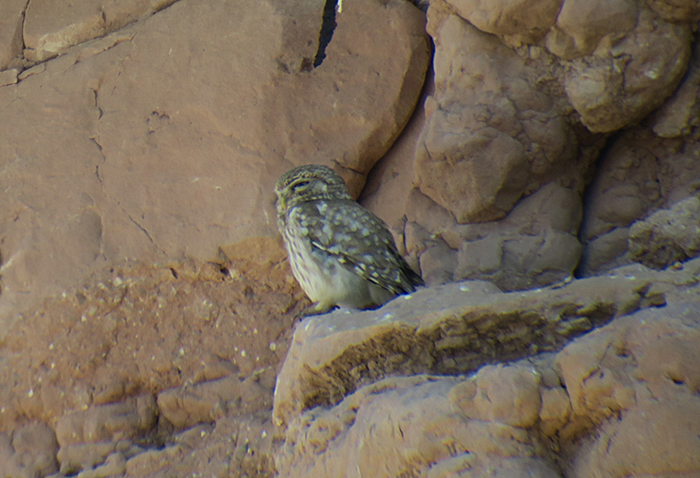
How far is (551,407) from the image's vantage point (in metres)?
2.06

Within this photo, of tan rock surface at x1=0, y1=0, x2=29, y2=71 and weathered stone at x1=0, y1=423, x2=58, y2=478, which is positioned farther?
tan rock surface at x1=0, y1=0, x2=29, y2=71

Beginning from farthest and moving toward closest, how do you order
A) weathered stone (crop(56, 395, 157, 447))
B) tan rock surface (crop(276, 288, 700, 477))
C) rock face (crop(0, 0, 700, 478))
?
weathered stone (crop(56, 395, 157, 447)) < rock face (crop(0, 0, 700, 478)) < tan rock surface (crop(276, 288, 700, 477))

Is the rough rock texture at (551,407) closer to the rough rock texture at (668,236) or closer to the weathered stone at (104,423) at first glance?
the rough rock texture at (668,236)

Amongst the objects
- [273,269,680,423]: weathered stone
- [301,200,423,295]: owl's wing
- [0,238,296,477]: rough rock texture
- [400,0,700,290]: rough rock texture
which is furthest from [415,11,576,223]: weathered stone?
[0,238,296,477]: rough rock texture

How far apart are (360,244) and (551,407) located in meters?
2.13

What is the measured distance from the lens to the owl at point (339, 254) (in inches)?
157

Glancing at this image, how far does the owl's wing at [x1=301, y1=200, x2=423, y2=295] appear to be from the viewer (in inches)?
156

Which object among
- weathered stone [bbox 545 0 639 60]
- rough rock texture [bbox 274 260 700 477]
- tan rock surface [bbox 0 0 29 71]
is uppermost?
weathered stone [bbox 545 0 639 60]

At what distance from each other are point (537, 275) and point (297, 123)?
206 centimetres

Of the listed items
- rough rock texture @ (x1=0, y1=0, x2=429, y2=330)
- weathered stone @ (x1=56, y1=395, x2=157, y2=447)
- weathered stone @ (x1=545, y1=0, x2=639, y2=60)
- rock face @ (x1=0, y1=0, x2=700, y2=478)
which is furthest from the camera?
rough rock texture @ (x1=0, y1=0, x2=429, y2=330)

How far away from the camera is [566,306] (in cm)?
259

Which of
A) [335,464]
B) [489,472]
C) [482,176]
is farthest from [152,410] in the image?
[489,472]

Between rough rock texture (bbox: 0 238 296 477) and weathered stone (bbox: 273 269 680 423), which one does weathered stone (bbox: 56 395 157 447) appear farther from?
weathered stone (bbox: 273 269 680 423)

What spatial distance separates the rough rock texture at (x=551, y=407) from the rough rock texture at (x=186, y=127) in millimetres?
2313
